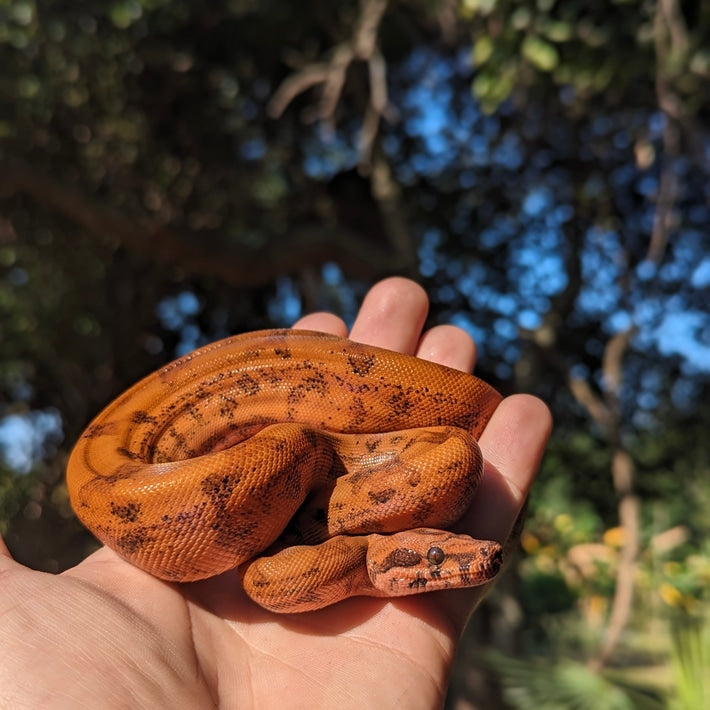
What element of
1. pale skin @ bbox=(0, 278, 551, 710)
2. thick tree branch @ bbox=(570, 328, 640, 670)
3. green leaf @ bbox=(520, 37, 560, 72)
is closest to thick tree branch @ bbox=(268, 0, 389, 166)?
green leaf @ bbox=(520, 37, 560, 72)

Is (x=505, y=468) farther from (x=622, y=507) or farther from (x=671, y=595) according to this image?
(x=671, y=595)

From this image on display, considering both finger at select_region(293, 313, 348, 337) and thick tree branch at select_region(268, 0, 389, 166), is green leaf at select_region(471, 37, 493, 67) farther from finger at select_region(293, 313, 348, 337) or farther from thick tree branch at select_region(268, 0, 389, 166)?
finger at select_region(293, 313, 348, 337)

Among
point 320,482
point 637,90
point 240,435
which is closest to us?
point 320,482

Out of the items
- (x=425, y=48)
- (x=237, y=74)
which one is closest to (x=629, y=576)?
(x=425, y=48)

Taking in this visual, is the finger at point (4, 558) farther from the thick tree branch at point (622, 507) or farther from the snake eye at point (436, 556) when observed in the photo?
the thick tree branch at point (622, 507)

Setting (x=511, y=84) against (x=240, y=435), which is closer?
(x=240, y=435)

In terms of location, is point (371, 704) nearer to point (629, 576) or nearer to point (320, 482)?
point (320, 482)
